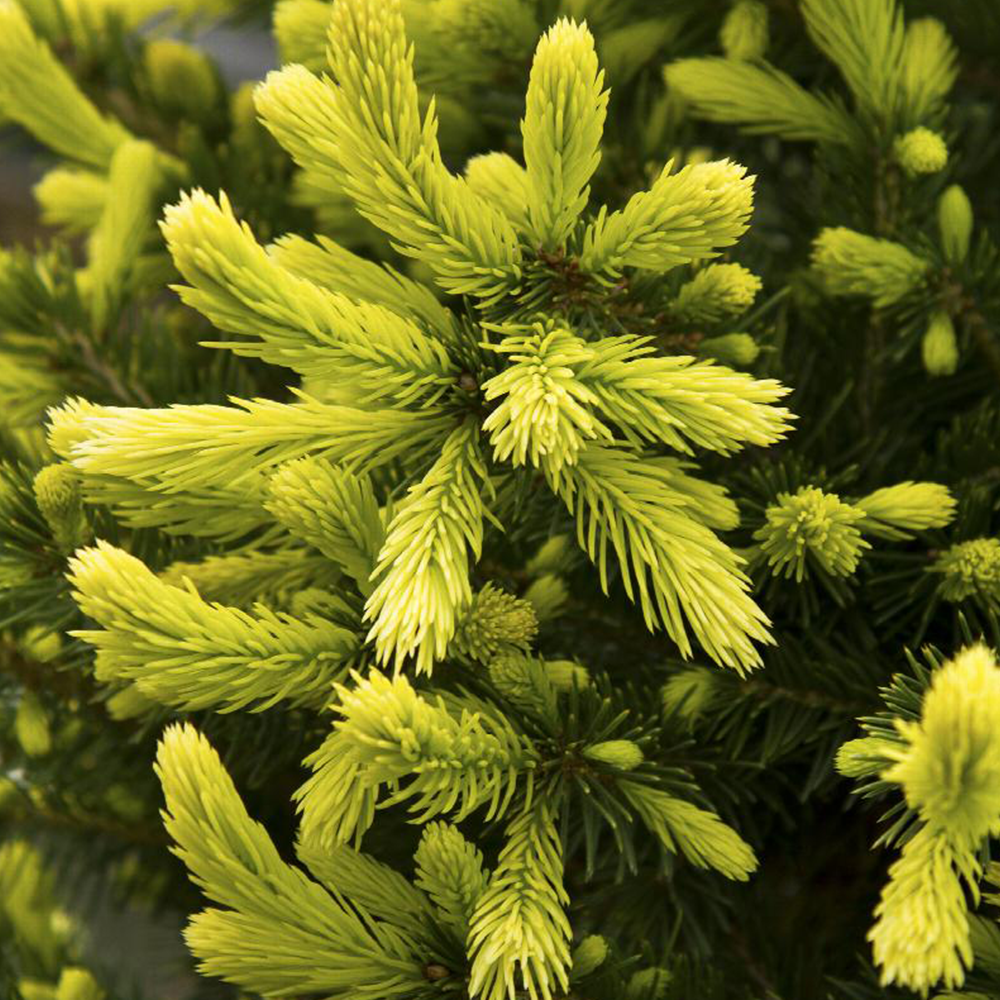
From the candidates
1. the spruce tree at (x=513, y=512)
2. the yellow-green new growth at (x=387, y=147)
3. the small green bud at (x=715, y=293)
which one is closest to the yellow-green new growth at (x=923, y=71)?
the spruce tree at (x=513, y=512)

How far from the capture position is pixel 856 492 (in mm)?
538

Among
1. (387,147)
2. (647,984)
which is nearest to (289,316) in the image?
(387,147)

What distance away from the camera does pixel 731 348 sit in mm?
487

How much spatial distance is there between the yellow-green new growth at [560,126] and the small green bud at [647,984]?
291 mm

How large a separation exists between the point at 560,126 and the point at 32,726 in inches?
16.5

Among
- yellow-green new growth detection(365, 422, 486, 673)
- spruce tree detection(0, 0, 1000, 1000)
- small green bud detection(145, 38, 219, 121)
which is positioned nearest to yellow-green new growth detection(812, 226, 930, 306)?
spruce tree detection(0, 0, 1000, 1000)

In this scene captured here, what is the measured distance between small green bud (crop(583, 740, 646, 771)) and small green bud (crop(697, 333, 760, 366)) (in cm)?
18

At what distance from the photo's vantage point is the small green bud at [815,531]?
Answer: 1.43 feet

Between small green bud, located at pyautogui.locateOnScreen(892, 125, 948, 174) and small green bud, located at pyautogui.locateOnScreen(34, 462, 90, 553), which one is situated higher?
small green bud, located at pyautogui.locateOnScreen(892, 125, 948, 174)

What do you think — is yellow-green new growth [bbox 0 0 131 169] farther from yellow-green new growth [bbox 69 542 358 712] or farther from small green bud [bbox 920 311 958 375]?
small green bud [bbox 920 311 958 375]

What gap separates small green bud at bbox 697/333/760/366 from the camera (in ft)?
1.59

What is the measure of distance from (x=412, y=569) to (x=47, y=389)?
0.35 meters

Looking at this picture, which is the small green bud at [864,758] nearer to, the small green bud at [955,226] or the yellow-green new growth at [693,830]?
the yellow-green new growth at [693,830]

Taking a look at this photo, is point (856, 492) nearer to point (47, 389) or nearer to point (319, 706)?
point (319, 706)
